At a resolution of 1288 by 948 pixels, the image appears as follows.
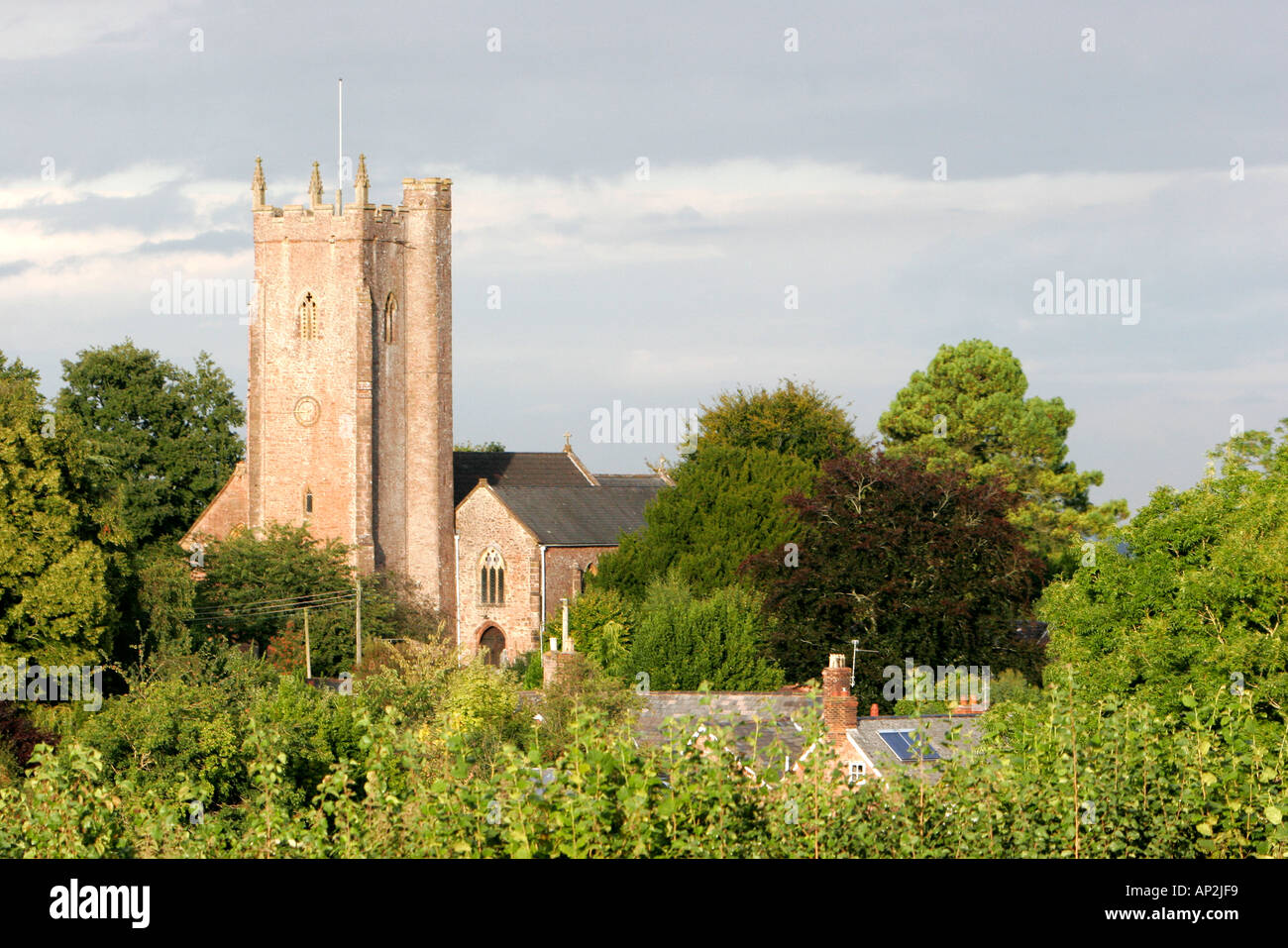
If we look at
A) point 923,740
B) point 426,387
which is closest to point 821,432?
point 426,387

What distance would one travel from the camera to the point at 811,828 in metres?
9.29

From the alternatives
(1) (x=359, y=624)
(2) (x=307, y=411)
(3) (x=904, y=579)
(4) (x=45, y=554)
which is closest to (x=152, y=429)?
(2) (x=307, y=411)

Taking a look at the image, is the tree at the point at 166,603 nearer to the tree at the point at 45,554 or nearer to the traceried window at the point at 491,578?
the tree at the point at 45,554

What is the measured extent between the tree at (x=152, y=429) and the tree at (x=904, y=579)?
3678cm

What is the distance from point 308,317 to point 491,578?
44.6ft

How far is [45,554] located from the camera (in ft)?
137

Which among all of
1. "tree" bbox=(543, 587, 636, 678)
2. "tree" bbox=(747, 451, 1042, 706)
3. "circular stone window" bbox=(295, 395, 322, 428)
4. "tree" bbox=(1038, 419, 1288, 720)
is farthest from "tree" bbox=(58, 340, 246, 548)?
"tree" bbox=(1038, 419, 1288, 720)

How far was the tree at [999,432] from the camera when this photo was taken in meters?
70.7

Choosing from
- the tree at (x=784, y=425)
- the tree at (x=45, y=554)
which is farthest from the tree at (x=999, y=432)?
the tree at (x=45, y=554)

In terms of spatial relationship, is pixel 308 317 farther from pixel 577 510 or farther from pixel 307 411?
pixel 577 510

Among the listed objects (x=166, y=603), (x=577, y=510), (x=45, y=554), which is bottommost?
(x=166, y=603)
